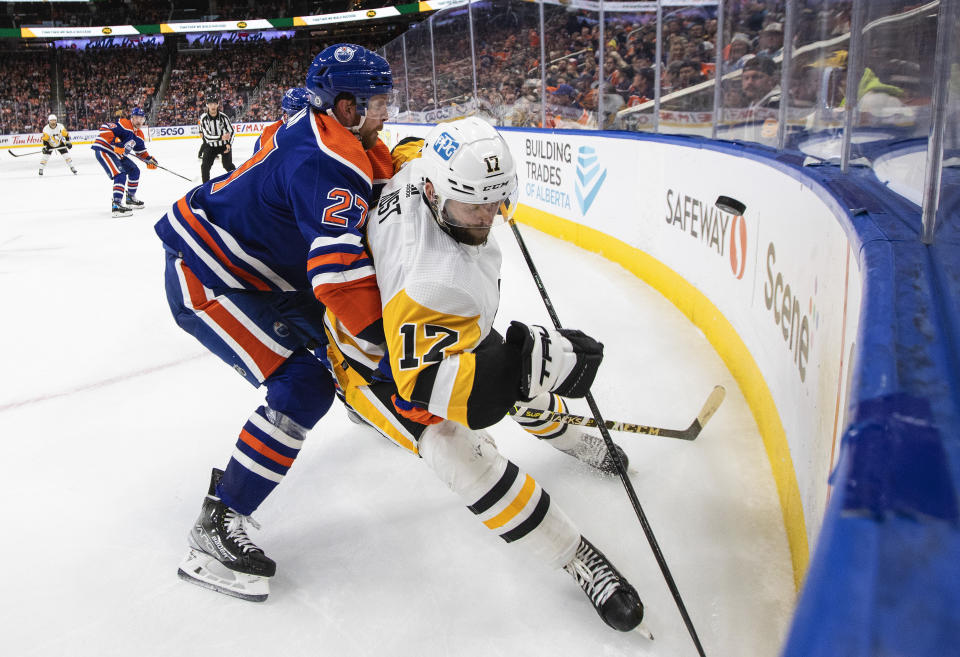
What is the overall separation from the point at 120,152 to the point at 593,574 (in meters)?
7.73

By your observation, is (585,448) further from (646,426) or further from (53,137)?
(53,137)

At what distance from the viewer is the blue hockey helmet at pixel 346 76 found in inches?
70.8

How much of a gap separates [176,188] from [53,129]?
4.43 m

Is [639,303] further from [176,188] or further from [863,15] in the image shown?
[176,188]

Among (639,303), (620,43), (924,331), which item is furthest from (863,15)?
(620,43)

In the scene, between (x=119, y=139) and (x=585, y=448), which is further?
(x=119, y=139)

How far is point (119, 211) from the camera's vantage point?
761 centimetres

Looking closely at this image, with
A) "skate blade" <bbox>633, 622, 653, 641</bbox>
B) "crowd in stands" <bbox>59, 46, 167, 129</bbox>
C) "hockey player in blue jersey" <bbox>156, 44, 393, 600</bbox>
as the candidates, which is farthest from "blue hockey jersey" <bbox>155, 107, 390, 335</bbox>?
"crowd in stands" <bbox>59, 46, 167, 129</bbox>

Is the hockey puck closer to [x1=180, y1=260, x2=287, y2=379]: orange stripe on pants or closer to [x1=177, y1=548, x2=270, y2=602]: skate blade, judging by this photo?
[x1=180, y1=260, x2=287, y2=379]: orange stripe on pants

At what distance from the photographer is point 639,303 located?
12.3 feet

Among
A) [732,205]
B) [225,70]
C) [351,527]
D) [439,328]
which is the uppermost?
[225,70]

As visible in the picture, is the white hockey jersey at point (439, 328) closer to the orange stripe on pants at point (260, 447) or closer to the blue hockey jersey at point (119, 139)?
the orange stripe on pants at point (260, 447)

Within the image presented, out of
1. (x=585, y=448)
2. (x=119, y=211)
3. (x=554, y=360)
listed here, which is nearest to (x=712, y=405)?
(x=585, y=448)

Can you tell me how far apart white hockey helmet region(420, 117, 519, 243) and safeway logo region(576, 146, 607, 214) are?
11.6 feet
